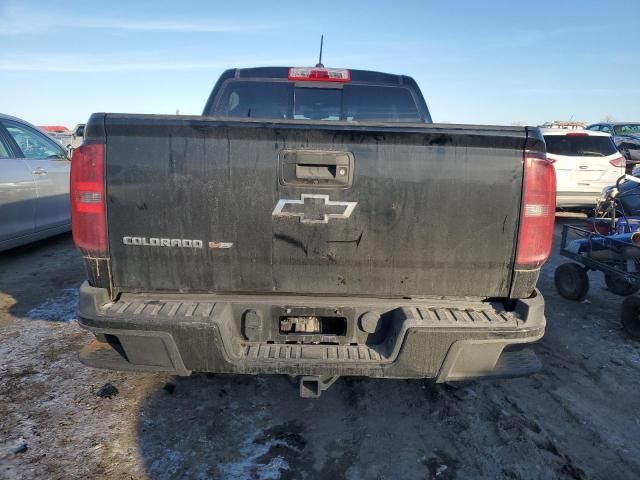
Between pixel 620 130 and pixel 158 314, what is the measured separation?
22.5 meters

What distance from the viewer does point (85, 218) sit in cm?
222

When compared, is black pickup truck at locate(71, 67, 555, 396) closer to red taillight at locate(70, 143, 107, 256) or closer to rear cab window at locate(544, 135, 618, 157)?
red taillight at locate(70, 143, 107, 256)

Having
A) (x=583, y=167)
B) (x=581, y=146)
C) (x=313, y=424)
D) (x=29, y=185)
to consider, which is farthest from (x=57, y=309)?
(x=581, y=146)

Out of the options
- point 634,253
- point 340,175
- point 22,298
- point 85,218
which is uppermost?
point 340,175

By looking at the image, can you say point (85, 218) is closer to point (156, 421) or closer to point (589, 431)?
point (156, 421)

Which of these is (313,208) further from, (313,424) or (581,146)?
(581,146)

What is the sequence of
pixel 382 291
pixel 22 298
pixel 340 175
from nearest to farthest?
pixel 340 175, pixel 382 291, pixel 22 298

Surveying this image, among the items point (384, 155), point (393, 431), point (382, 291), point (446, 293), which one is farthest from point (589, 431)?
point (384, 155)

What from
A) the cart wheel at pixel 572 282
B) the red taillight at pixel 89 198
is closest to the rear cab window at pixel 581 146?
the cart wheel at pixel 572 282

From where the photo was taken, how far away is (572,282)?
16.4ft

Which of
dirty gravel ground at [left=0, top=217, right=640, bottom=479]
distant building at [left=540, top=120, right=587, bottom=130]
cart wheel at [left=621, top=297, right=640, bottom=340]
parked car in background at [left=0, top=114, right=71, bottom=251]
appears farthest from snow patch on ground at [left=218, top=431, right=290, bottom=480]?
distant building at [left=540, top=120, right=587, bottom=130]

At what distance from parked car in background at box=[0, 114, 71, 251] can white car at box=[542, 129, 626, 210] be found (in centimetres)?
856

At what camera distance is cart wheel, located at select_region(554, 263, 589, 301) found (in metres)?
4.91

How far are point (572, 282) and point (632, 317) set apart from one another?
100 cm
